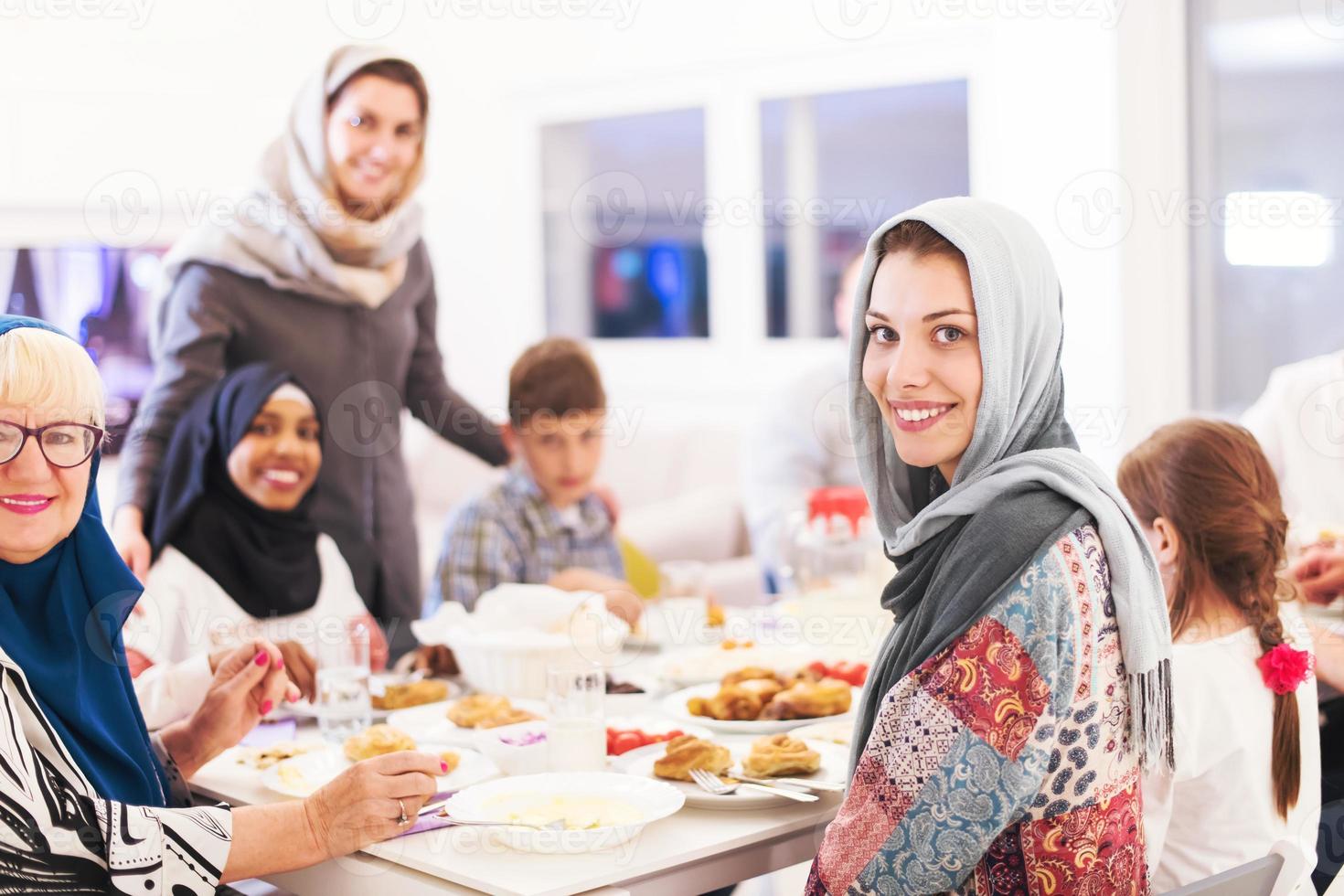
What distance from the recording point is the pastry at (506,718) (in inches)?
75.3

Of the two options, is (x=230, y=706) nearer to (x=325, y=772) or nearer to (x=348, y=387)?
(x=325, y=772)

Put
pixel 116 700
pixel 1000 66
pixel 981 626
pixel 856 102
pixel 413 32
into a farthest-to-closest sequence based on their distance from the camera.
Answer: pixel 413 32
pixel 856 102
pixel 1000 66
pixel 116 700
pixel 981 626

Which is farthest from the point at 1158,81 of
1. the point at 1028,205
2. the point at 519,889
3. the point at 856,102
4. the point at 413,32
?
the point at 519,889

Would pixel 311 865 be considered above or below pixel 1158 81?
below

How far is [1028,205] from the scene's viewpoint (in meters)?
3.89

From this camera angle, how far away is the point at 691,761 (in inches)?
65.7

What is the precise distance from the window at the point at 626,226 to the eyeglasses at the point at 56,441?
3.70 metres

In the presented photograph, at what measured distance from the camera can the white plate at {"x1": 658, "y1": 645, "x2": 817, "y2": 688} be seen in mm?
2172

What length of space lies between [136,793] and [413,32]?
401 centimetres

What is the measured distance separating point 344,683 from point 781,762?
2.14 ft

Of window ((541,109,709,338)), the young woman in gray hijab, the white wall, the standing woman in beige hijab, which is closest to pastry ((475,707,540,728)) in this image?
the young woman in gray hijab

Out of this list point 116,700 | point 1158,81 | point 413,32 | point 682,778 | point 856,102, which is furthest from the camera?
point 413,32

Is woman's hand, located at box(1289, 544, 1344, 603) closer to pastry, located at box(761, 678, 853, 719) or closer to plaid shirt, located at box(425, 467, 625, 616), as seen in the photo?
pastry, located at box(761, 678, 853, 719)

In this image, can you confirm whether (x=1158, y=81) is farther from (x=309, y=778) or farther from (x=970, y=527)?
(x=309, y=778)
